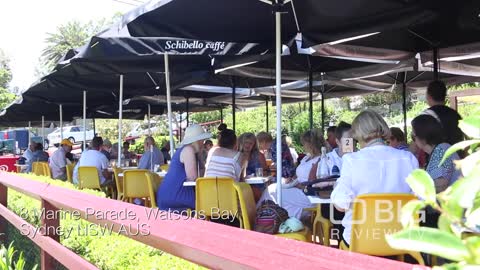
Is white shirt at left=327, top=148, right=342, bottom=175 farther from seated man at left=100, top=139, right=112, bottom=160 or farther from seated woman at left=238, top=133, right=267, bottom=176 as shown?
seated man at left=100, top=139, right=112, bottom=160

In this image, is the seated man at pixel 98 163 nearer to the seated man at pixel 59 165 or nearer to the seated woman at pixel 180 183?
the seated man at pixel 59 165

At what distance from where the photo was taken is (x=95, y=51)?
16.3 feet

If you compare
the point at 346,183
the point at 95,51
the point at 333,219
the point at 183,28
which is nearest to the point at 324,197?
the point at 333,219

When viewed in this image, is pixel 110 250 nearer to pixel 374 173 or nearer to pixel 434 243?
pixel 374 173

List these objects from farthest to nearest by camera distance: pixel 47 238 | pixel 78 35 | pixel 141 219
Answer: pixel 78 35 < pixel 47 238 < pixel 141 219

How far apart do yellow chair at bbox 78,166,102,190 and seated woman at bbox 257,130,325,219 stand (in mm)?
3406

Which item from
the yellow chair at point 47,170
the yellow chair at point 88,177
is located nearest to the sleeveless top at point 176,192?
the yellow chair at point 88,177

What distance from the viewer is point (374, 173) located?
286 centimetres

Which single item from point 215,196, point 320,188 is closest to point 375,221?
point 320,188

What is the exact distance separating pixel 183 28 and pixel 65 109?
35.4 feet

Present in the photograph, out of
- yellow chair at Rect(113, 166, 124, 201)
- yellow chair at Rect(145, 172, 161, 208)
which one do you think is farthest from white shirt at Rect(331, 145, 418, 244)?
yellow chair at Rect(113, 166, 124, 201)

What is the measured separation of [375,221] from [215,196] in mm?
1699

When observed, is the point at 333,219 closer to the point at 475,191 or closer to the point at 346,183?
the point at 346,183

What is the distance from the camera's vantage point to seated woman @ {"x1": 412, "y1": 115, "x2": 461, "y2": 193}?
305cm
